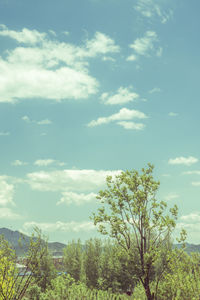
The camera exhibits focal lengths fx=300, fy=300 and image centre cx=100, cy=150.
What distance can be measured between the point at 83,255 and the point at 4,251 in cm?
4924

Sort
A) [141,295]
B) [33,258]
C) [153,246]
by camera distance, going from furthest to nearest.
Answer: [141,295], [153,246], [33,258]

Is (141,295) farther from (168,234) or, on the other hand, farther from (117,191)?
(117,191)

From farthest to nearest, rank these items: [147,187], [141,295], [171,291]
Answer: [141,295]
[171,291]
[147,187]

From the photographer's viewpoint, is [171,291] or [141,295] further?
[141,295]

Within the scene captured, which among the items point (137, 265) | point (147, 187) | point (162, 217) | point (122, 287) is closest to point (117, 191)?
point (147, 187)

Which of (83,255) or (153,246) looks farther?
(83,255)

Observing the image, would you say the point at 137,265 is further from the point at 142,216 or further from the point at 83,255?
the point at 83,255

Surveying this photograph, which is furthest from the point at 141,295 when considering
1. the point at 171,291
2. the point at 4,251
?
the point at 4,251

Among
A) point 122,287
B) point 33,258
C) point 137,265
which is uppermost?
point 33,258

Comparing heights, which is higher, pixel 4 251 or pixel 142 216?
pixel 142 216

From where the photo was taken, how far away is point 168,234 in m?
19.8

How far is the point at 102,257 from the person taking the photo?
2336 inches

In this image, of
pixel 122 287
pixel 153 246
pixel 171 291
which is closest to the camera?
pixel 153 246

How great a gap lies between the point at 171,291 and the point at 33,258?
43.1 ft
